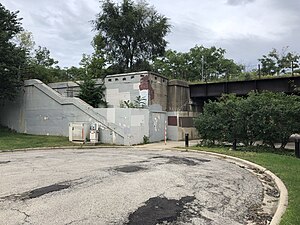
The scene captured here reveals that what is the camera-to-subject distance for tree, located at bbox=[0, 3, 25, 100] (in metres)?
26.1

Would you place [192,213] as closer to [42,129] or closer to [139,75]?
[139,75]

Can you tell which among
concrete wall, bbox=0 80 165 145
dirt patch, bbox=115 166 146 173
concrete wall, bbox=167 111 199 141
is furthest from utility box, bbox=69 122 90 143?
dirt patch, bbox=115 166 146 173

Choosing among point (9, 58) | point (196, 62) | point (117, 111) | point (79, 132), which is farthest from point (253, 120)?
point (196, 62)

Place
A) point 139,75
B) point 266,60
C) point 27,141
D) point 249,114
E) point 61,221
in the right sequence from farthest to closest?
1. point 266,60
2. point 139,75
3. point 27,141
4. point 249,114
5. point 61,221

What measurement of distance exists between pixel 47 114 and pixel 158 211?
23.0m

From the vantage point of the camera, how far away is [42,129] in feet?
89.2

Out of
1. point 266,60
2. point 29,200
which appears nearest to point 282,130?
point 29,200

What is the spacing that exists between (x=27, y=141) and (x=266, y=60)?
36273mm

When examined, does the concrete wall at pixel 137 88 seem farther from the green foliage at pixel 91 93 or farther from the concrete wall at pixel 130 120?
the concrete wall at pixel 130 120

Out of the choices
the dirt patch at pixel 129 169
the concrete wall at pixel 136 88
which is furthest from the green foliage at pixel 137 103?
the dirt patch at pixel 129 169

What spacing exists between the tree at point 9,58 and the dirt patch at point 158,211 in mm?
23293

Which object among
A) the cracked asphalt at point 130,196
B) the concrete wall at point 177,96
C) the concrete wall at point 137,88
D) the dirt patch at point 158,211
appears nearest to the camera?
the dirt patch at point 158,211

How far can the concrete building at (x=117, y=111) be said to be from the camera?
23.3 metres

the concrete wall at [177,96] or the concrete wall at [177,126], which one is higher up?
the concrete wall at [177,96]
